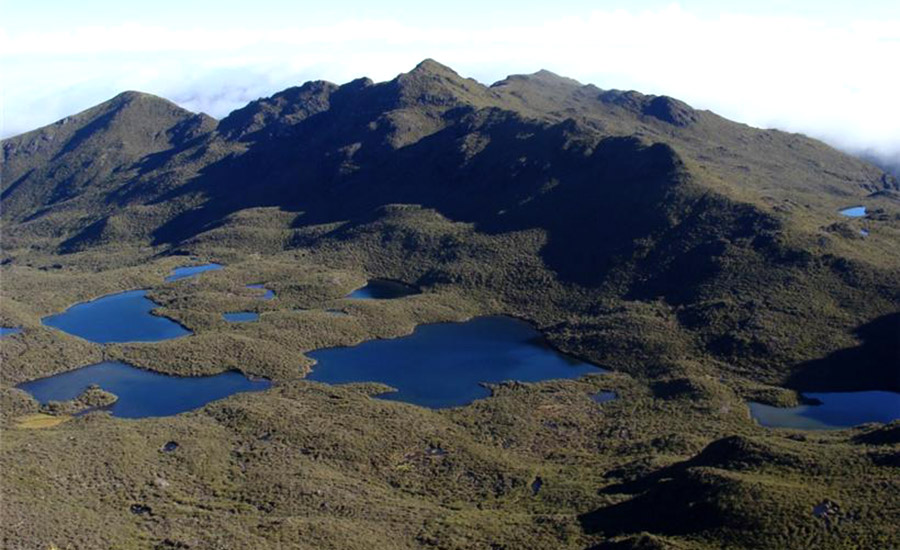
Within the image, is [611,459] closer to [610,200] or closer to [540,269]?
[540,269]

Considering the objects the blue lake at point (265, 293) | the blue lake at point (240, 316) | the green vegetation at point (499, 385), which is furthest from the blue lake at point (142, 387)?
the blue lake at point (265, 293)

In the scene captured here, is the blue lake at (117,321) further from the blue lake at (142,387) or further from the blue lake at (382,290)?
the blue lake at (382,290)

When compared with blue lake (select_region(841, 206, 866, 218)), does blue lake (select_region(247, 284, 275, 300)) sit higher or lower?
lower

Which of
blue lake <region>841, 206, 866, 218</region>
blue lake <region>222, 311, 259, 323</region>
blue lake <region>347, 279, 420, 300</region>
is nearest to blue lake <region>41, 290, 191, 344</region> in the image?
blue lake <region>222, 311, 259, 323</region>

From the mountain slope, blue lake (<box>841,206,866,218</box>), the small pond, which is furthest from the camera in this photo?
blue lake (<box>841,206,866,218</box>)

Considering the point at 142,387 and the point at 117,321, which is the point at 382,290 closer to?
the point at 117,321

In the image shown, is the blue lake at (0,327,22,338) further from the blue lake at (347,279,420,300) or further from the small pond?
the small pond

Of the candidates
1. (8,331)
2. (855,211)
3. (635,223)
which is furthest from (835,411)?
(855,211)

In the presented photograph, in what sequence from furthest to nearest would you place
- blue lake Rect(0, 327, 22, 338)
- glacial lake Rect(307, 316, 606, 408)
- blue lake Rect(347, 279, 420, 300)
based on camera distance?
blue lake Rect(347, 279, 420, 300)
blue lake Rect(0, 327, 22, 338)
glacial lake Rect(307, 316, 606, 408)
